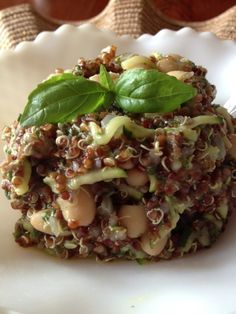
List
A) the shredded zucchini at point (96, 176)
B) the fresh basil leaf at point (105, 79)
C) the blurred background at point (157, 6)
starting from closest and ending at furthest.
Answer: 1. the shredded zucchini at point (96, 176)
2. the fresh basil leaf at point (105, 79)
3. the blurred background at point (157, 6)

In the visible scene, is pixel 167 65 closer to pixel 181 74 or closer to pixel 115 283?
pixel 181 74

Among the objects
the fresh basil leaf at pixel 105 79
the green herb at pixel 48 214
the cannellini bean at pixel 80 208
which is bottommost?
the green herb at pixel 48 214

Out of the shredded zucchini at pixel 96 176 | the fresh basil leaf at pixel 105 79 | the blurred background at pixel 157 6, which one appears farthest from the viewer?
the blurred background at pixel 157 6

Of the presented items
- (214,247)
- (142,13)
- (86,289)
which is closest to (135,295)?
(86,289)

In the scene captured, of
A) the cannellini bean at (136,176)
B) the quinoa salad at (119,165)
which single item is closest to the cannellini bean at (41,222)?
the quinoa salad at (119,165)

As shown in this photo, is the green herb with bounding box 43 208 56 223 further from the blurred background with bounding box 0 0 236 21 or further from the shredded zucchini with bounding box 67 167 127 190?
the blurred background with bounding box 0 0 236 21

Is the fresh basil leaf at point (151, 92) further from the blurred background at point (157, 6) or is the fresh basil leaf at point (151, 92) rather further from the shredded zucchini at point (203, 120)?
A: the blurred background at point (157, 6)

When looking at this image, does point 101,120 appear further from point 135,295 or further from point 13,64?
point 13,64

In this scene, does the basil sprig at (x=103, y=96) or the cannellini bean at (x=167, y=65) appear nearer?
the basil sprig at (x=103, y=96)

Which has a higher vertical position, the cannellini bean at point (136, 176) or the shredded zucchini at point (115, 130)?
the shredded zucchini at point (115, 130)
